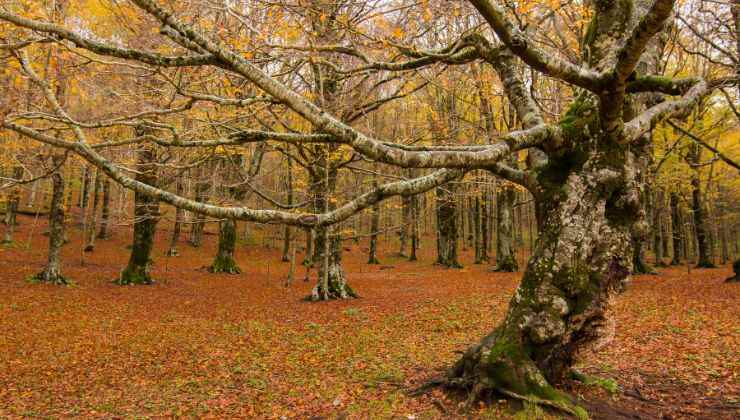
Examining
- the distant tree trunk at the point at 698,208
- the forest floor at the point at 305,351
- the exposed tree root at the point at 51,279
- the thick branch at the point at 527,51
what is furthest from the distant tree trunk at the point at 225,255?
the distant tree trunk at the point at 698,208

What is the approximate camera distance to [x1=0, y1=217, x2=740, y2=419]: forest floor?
4.81 meters

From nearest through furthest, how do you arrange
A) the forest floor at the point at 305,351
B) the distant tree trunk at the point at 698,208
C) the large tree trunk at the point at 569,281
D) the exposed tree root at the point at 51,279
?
the large tree trunk at the point at 569,281
the forest floor at the point at 305,351
the exposed tree root at the point at 51,279
the distant tree trunk at the point at 698,208

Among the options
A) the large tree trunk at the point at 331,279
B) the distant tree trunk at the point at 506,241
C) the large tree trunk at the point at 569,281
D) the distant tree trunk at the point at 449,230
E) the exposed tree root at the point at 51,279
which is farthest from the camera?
the distant tree trunk at the point at 449,230

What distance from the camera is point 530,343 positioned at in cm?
414

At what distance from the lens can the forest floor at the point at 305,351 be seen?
4.81 m

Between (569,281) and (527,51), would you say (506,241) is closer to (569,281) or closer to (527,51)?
(569,281)

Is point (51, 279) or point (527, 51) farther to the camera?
point (51, 279)

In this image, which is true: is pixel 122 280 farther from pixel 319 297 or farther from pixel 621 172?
pixel 621 172

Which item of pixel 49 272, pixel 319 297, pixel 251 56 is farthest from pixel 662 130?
pixel 49 272

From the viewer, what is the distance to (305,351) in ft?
25.1

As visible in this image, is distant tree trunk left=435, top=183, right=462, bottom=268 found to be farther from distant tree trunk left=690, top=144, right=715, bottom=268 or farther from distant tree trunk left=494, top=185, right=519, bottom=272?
distant tree trunk left=690, top=144, right=715, bottom=268

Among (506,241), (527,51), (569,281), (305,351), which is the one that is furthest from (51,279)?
(506,241)

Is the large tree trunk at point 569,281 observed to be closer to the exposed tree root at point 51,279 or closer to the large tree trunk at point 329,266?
the large tree trunk at point 329,266

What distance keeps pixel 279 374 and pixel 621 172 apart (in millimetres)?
5257
